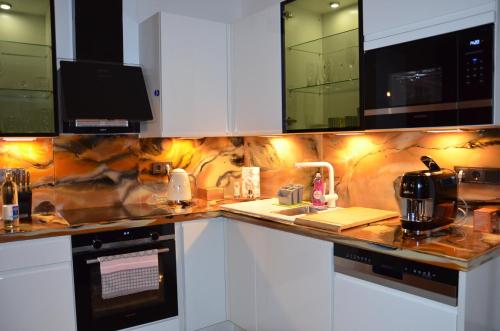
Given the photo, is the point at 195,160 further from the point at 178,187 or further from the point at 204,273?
the point at 204,273

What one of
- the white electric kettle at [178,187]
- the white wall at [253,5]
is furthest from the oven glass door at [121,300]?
the white wall at [253,5]

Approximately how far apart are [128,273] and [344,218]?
1320 millimetres

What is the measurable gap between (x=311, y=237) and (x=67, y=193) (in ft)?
5.63

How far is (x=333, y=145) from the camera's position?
2.78m

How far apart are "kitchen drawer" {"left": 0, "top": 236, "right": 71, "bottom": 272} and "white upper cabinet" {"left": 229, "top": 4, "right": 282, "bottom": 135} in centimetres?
Answer: 142

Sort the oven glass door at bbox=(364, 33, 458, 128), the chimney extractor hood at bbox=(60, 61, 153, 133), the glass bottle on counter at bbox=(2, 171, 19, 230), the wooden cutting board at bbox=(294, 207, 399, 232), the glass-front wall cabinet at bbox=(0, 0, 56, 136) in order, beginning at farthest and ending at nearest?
the chimney extractor hood at bbox=(60, 61, 153, 133) < the glass-front wall cabinet at bbox=(0, 0, 56, 136) < the glass bottle on counter at bbox=(2, 171, 19, 230) < the wooden cutting board at bbox=(294, 207, 399, 232) < the oven glass door at bbox=(364, 33, 458, 128)

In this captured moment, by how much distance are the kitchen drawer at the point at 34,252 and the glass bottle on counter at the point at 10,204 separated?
0.18 m

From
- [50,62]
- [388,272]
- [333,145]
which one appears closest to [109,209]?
[50,62]

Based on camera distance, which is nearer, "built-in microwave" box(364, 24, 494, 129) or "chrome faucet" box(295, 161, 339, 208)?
"built-in microwave" box(364, 24, 494, 129)

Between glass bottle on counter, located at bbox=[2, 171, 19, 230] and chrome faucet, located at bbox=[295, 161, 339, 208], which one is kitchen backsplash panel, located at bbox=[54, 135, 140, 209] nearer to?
glass bottle on counter, located at bbox=[2, 171, 19, 230]

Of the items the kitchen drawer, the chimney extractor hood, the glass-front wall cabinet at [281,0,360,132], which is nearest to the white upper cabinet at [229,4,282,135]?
the glass-front wall cabinet at [281,0,360,132]

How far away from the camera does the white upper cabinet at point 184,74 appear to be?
2738mm

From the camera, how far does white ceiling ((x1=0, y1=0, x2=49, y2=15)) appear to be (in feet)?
7.99

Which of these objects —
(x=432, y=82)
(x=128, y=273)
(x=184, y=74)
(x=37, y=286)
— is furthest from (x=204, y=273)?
(x=432, y=82)
